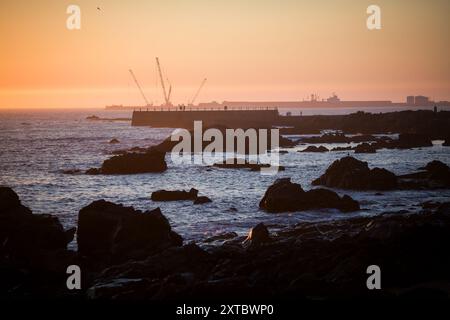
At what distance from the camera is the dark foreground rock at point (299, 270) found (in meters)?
17.0

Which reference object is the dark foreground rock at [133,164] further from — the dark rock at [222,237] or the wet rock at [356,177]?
the dark rock at [222,237]

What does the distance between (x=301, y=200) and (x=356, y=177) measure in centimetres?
1034

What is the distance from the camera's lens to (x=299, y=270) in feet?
64.2

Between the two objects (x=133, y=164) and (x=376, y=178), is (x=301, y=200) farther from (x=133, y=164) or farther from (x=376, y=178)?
(x=133, y=164)

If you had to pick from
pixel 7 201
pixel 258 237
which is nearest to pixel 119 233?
pixel 258 237

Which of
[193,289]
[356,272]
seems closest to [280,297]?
[193,289]

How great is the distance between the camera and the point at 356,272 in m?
19.0

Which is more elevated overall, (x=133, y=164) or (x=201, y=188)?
(x=133, y=164)

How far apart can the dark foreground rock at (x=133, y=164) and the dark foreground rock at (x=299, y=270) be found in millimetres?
36625

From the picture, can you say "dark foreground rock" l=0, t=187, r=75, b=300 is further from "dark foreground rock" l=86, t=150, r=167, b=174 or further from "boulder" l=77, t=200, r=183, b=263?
"dark foreground rock" l=86, t=150, r=167, b=174

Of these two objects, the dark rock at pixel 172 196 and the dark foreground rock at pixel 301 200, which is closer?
the dark foreground rock at pixel 301 200

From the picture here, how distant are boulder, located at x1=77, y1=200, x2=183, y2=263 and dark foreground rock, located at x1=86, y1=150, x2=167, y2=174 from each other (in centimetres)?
3441

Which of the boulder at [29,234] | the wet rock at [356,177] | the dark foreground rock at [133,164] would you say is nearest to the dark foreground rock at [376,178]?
the wet rock at [356,177]

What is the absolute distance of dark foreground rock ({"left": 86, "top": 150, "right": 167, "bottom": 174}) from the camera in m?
58.8
